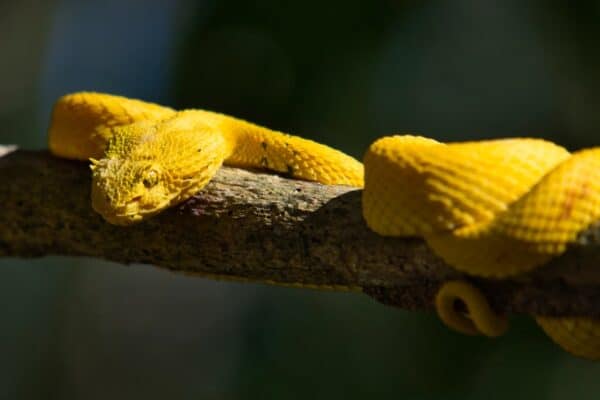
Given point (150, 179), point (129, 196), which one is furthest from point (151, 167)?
point (129, 196)

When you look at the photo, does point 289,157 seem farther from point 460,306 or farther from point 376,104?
point 376,104

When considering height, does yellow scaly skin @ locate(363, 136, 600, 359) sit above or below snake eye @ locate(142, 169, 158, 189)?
above

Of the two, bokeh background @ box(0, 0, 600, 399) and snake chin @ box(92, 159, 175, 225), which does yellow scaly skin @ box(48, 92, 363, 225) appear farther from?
bokeh background @ box(0, 0, 600, 399)

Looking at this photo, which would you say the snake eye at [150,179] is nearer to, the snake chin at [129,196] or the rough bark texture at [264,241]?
the snake chin at [129,196]

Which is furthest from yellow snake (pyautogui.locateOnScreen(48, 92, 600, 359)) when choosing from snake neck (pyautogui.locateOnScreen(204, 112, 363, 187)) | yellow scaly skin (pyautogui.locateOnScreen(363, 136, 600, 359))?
snake neck (pyautogui.locateOnScreen(204, 112, 363, 187))

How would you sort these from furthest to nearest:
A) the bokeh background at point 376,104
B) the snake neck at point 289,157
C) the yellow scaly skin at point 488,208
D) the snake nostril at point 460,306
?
the bokeh background at point 376,104 < the snake neck at point 289,157 < the snake nostril at point 460,306 < the yellow scaly skin at point 488,208

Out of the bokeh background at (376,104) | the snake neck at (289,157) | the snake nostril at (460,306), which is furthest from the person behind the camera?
the bokeh background at (376,104)

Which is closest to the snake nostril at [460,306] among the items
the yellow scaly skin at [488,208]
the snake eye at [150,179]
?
the yellow scaly skin at [488,208]
